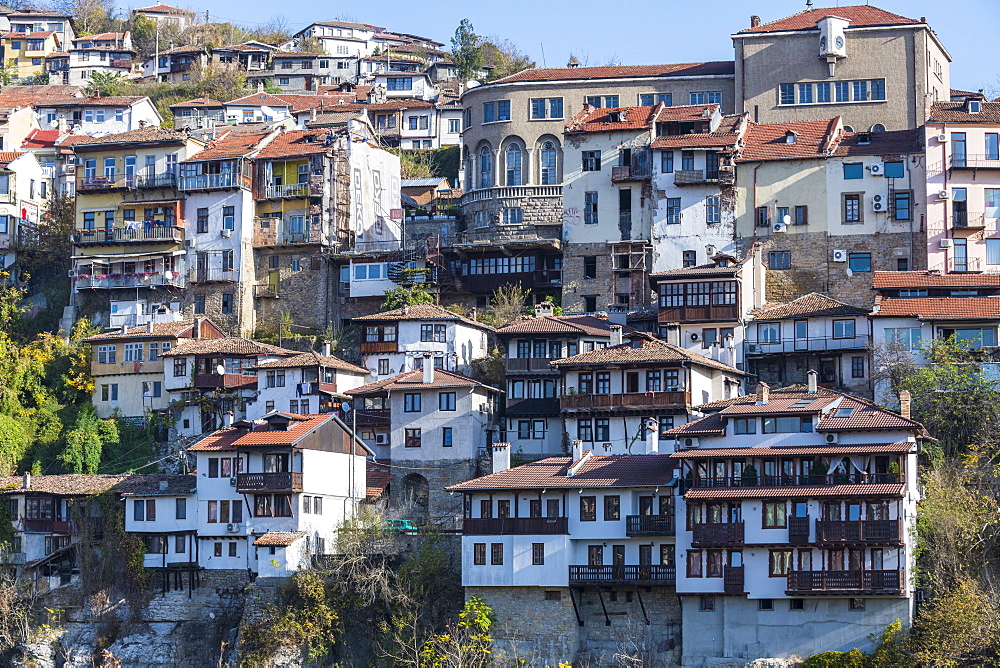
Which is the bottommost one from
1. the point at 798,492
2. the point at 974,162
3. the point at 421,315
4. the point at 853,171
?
the point at 798,492

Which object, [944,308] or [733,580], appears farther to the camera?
[944,308]

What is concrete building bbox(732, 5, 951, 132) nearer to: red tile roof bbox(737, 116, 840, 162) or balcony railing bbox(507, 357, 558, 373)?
red tile roof bbox(737, 116, 840, 162)

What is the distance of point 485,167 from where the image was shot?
89.8 metres

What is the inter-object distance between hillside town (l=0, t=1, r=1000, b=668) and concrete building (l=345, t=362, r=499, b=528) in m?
0.16

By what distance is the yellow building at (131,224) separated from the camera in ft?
275

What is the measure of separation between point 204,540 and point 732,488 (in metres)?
21.4

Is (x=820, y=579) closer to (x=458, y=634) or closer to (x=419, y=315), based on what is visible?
(x=458, y=634)

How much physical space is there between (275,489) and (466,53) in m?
70.8

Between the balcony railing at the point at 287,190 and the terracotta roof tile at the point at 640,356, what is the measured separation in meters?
21.4

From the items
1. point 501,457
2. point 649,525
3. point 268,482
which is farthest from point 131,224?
point 649,525

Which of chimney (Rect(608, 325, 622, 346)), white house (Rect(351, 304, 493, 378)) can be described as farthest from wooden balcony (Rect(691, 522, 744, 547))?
white house (Rect(351, 304, 493, 378))

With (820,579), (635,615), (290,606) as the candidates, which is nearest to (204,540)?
(290,606)

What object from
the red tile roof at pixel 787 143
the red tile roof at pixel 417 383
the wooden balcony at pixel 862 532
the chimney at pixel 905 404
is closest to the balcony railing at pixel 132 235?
the red tile roof at pixel 417 383

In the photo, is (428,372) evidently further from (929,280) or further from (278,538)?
(929,280)
